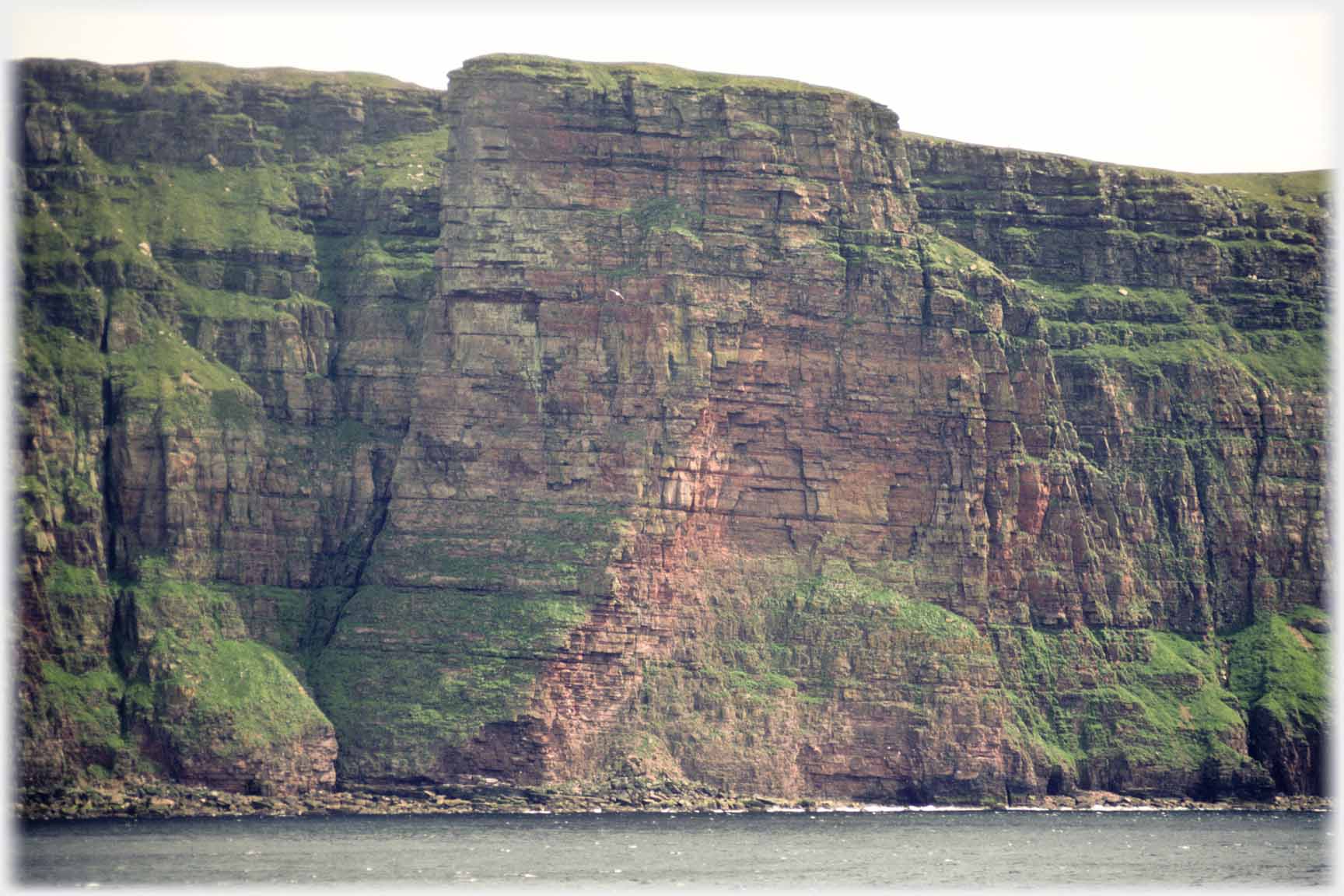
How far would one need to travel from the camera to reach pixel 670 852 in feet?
562

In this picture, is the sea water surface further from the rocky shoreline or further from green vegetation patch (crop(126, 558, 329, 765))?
green vegetation patch (crop(126, 558, 329, 765))

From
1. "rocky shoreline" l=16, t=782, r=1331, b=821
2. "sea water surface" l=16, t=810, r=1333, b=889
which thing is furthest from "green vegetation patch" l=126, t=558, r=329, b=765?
"sea water surface" l=16, t=810, r=1333, b=889

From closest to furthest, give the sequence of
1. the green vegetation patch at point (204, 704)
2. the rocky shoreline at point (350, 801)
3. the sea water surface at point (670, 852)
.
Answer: the sea water surface at point (670, 852)
the rocky shoreline at point (350, 801)
the green vegetation patch at point (204, 704)

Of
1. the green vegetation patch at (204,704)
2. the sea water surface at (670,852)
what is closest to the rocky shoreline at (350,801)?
the sea water surface at (670,852)

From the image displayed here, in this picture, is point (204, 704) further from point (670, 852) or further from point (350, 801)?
point (670, 852)

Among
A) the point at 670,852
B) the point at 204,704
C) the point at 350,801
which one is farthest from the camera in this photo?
the point at 204,704

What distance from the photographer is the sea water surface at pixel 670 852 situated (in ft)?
516

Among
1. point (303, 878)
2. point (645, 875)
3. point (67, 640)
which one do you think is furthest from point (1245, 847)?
point (67, 640)

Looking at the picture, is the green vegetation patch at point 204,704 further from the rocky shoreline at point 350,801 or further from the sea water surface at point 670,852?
the sea water surface at point 670,852

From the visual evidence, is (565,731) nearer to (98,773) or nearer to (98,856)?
(98,773)

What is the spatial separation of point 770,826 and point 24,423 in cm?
4996

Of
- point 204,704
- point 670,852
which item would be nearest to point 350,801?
point 204,704

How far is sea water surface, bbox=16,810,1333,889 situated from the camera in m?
157

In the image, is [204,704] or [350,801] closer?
[350,801]
